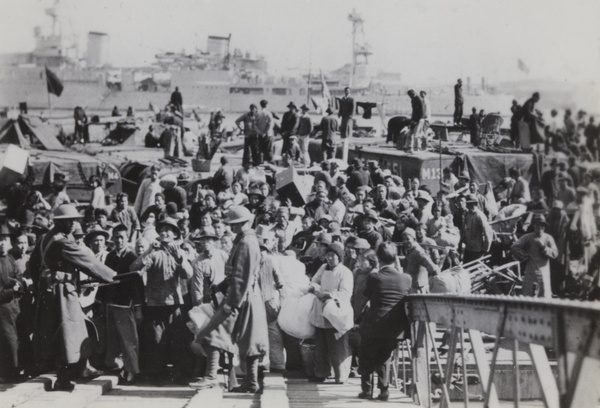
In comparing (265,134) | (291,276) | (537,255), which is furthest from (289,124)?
(291,276)

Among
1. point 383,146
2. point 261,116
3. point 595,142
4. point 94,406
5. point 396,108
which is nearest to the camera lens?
point 94,406

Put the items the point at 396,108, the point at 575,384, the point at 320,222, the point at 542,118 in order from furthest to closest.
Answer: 1. the point at 396,108
2. the point at 542,118
3. the point at 320,222
4. the point at 575,384

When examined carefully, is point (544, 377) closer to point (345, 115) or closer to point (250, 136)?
point (250, 136)

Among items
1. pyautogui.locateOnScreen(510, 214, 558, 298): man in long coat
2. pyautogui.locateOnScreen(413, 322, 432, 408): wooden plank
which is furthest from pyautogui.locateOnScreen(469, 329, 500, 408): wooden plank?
Result: pyautogui.locateOnScreen(510, 214, 558, 298): man in long coat

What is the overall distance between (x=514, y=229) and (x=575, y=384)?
1015 centimetres

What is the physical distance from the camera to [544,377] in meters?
4.80

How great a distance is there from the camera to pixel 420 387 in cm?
753

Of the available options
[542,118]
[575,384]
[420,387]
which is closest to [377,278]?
[420,387]

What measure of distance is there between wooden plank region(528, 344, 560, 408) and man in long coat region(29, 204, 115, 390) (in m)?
4.22

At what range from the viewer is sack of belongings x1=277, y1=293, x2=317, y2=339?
8.63 meters

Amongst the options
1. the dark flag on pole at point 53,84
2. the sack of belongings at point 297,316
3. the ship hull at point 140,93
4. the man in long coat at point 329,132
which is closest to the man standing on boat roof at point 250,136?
the man in long coat at point 329,132

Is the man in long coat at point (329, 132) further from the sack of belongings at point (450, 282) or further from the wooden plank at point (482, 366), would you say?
the wooden plank at point (482, 366)

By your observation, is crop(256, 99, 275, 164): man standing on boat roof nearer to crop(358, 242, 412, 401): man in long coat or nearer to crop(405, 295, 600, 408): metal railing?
crop(358, 242, 412, 401): man in long coat

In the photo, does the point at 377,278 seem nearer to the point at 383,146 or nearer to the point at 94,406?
Result: the point at 94,406
